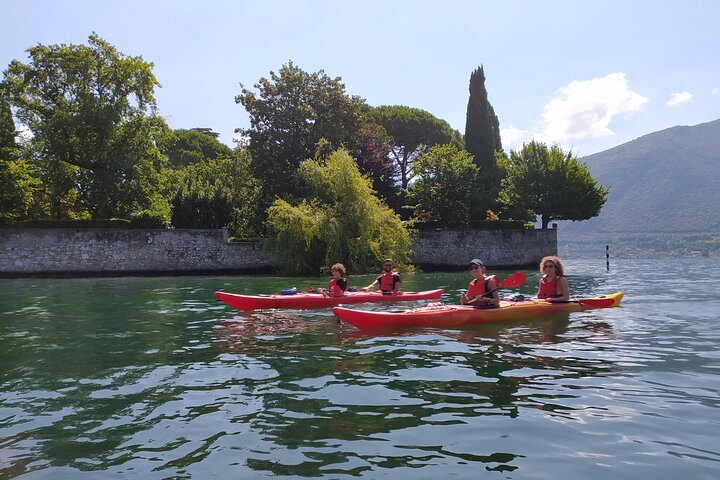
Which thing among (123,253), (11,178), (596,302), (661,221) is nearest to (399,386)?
(596,302)

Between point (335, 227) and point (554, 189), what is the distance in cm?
2145

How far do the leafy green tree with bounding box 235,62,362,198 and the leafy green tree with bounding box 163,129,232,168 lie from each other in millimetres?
18234

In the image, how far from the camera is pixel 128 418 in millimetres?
5660

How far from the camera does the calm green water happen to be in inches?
175

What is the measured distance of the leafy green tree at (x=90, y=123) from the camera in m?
35.2

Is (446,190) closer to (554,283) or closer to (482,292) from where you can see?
(554,283)

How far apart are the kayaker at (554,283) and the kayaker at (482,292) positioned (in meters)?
1.45

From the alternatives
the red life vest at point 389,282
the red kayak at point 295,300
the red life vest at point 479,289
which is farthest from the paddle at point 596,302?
the red kayak at point 295,300

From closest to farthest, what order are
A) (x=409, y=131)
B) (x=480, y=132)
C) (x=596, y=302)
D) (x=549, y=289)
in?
(x=549, y=289)
(x=596, y=302)
(x=480, y=132)
(x=409, y=131)

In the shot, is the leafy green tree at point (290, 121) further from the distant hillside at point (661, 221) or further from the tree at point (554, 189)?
the distant hillside at point (661, 221)

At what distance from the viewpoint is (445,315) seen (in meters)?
11.2

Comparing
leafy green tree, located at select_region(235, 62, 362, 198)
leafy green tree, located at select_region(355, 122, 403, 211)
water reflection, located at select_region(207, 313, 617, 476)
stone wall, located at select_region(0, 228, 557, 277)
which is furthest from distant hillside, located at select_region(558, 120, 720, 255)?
water reflection, located at select_region(207, 313, 617, 476)

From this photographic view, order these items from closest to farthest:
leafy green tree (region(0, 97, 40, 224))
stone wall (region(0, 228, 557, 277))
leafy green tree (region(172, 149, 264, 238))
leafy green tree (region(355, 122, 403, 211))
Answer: leafy green tree (region(0, 97, 40, 224)), stone wall (region(0, 228, 557, 277)), leafy green tree (region(172, 149, 264, 238)), leafy green tree (region(355, 122, 403, 211))

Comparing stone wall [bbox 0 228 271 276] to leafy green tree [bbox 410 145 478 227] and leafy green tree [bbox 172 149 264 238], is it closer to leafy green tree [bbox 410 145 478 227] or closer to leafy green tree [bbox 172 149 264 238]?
leafy green tree [bbox 172 149 264 238]
